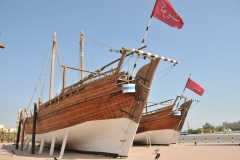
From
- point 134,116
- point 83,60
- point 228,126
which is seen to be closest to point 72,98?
point 134,116

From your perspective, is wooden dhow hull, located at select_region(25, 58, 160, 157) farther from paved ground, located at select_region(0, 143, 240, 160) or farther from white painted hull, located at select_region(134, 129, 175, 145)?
white painted hull, located at select_region(134, 129, 175, 145)

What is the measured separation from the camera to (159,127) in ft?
76.3

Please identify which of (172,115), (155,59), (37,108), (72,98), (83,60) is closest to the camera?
(155,59)

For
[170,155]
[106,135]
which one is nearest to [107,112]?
[106,135]

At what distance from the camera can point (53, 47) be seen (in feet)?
79.3

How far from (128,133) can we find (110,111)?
1595 mm

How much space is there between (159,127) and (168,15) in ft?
51.8

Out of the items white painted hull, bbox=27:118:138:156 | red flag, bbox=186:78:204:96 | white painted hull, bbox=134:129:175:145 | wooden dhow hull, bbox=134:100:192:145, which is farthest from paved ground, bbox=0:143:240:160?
white painted hull, bbox=134:129:175:145

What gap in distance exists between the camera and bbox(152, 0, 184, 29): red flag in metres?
10.2

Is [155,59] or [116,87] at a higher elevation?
[155,59]

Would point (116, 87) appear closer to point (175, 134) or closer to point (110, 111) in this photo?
point (110, 111)

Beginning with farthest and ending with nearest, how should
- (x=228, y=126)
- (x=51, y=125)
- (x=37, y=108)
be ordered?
1. (x=228, y=126)
2. (x=37, y=108)
3. (x=51, y=125)

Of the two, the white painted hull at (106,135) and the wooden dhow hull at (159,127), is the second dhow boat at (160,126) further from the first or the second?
the white painted hull at (106,135)

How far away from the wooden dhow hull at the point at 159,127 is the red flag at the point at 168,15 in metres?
14.4
